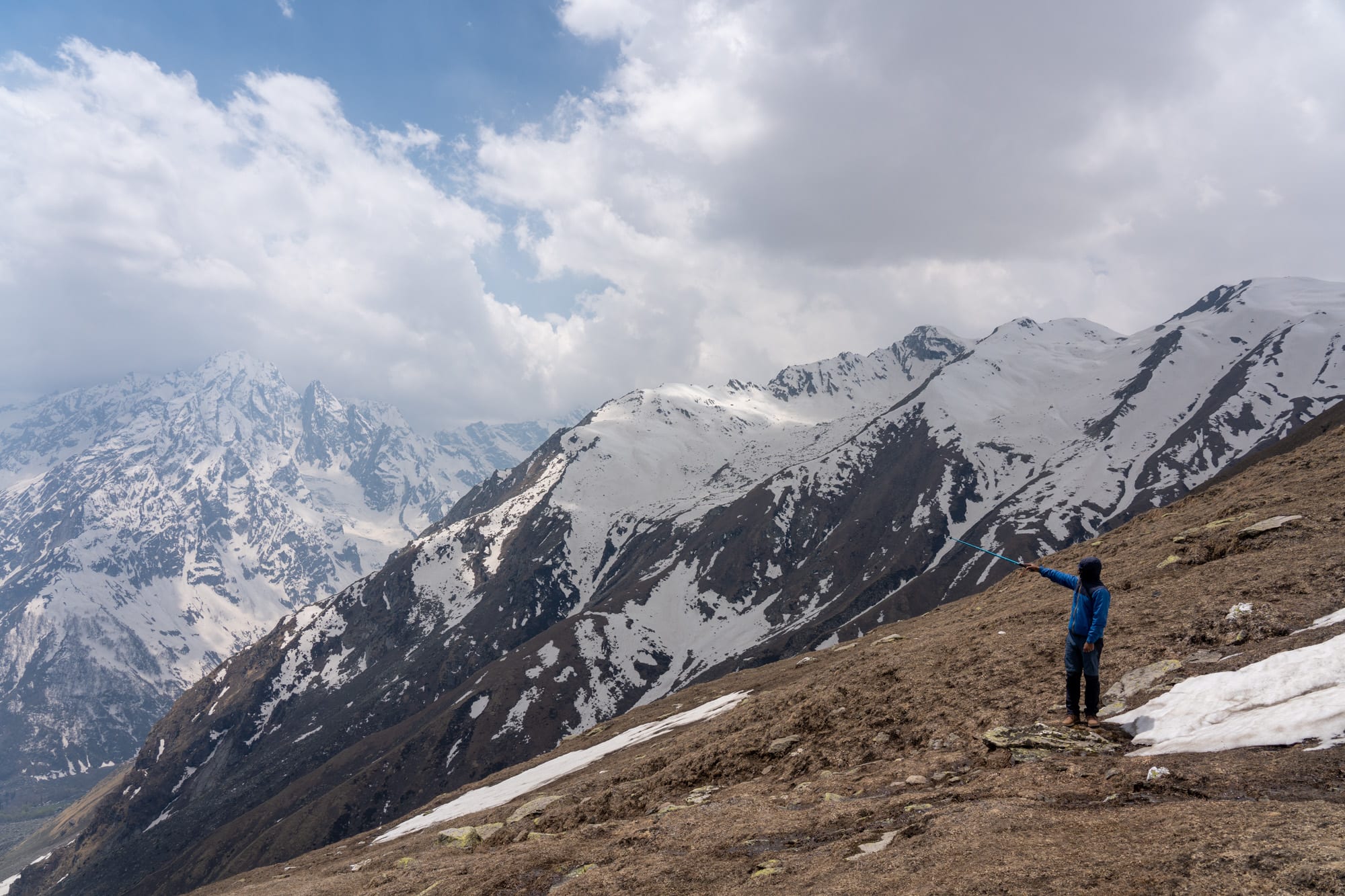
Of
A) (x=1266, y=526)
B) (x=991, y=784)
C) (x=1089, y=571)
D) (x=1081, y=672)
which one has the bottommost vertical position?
(x=991, y=784)

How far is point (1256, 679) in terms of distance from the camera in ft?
45.3

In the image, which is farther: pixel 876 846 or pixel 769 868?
pixel 769 868

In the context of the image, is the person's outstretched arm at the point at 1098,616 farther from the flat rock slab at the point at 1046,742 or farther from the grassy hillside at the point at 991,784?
the grassy hillside at the point at 991,784

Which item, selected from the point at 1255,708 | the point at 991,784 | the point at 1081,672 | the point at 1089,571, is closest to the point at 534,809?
the point at 991,784

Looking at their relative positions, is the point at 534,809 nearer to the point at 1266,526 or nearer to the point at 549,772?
the point at 549,772

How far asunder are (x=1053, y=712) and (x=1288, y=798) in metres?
6.52

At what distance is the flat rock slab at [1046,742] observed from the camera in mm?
13625

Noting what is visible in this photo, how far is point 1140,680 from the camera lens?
53.0ft

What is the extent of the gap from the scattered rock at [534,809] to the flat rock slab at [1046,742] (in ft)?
50.9

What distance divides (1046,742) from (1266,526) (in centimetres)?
1697

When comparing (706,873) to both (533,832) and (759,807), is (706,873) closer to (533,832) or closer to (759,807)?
(759,807)

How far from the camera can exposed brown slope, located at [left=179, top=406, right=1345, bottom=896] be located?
893 centimetres

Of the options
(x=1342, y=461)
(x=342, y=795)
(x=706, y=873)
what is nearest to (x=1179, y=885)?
(x=706, y=873)

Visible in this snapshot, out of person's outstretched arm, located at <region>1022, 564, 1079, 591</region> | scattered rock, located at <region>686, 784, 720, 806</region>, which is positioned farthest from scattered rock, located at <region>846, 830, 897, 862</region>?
scattered rock, located at <region>686, 784, 720, 806</region>
